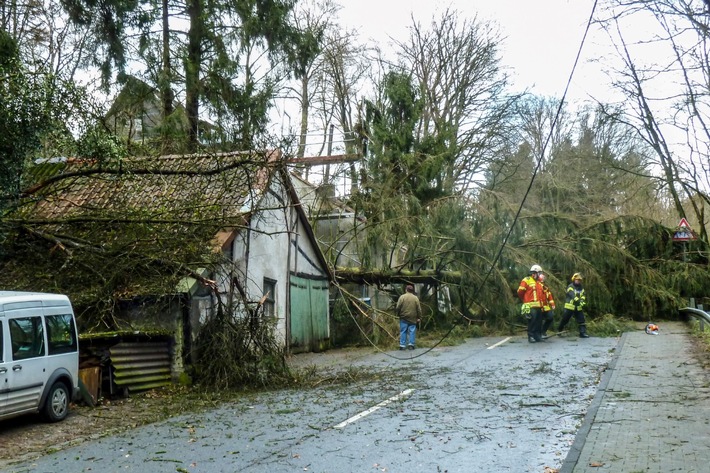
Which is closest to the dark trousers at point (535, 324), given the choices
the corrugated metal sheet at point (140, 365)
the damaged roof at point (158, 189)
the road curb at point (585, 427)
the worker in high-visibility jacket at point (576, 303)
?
the worker in high-visibility jacket at point (576, 303)

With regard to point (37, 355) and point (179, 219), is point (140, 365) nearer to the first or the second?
point (179, 219)

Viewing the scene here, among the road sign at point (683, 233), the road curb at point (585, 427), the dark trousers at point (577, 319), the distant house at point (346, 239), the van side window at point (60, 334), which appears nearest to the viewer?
the road curb at point (585, 427)

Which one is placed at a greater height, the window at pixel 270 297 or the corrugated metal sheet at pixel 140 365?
the window at pixel 270 297

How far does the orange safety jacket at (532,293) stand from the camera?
19.5m

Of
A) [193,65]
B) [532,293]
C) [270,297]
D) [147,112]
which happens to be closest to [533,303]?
[532,293]

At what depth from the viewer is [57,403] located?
10773mm

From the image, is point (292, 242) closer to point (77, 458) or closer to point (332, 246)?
point (332, 246)

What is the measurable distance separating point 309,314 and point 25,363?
1198 centimetres

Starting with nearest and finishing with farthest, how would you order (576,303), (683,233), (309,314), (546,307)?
(546,307), (576,303), (309,314), (683,233)

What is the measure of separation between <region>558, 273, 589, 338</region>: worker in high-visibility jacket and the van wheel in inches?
535

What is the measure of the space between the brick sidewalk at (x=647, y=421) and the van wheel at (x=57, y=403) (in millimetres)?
7095

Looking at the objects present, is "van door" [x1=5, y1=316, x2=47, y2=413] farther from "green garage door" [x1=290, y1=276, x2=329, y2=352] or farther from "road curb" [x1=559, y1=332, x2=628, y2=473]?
"green garage door" [x1=290, y1=276, x2=329, y2=352]

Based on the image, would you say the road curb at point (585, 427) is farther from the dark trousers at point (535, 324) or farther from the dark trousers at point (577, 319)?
the dark trousers at point (577, 319)

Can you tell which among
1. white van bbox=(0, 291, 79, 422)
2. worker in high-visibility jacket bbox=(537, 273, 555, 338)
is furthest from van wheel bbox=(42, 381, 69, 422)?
worker in high-visibility jacket bbox=(537, 273, 555, 338)
